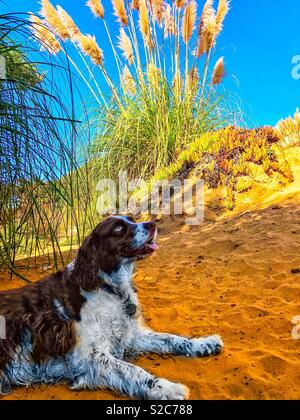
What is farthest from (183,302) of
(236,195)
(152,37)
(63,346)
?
(152,37)

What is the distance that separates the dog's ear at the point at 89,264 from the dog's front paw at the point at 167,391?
62cm

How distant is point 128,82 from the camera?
989 cm

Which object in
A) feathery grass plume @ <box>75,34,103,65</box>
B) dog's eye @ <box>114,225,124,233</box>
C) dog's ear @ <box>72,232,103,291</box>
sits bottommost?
dog's ear @ <box>72,232,103,291</box>

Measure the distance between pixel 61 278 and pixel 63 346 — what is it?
0.39 m

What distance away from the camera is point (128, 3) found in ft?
32.9

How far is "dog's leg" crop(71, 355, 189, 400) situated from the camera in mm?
2230

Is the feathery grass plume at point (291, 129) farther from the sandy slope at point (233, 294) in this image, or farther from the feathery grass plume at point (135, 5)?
the feathery grass plume at point (135, 5)

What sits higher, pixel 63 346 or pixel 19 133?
pixel 19 133

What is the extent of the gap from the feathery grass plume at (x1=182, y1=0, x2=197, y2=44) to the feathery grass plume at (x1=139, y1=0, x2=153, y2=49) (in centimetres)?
74

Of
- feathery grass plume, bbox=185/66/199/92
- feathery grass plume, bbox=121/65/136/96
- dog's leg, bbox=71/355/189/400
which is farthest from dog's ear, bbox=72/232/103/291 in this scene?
feathery grass plume, bbox=185/66/199/92

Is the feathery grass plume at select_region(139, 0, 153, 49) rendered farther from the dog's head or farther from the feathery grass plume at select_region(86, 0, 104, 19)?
the dog's head

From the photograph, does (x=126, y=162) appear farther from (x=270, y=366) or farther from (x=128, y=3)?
(x=270, y=366)

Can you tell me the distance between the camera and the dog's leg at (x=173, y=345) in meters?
2.81

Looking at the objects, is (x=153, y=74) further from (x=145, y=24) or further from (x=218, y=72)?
(x=218, y=72)
